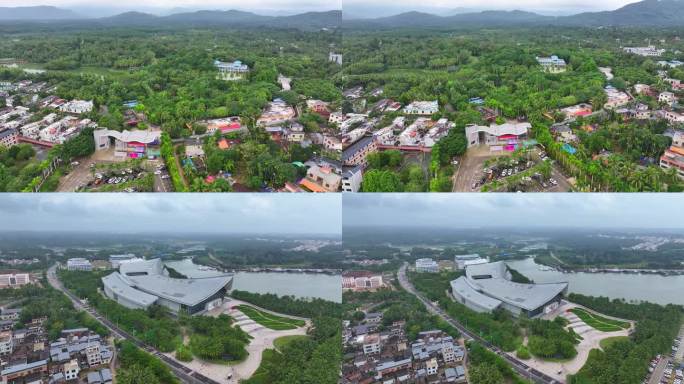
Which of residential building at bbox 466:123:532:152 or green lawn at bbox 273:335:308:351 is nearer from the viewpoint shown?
residential building at bbox 466:123:532:152

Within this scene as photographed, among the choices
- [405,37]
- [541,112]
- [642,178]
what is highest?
[405,37]

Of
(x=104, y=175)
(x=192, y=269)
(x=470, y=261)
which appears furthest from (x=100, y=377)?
(x=470, y=261)

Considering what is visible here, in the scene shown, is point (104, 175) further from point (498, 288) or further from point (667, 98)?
point (667, 98)

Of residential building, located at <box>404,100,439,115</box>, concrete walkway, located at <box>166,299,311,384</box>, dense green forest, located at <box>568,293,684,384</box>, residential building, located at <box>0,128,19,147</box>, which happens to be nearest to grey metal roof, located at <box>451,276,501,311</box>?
dense green forest, located at <box>568,293,684,384</box>

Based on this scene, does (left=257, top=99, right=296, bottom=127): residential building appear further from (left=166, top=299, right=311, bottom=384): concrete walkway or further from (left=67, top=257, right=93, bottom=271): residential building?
(left=67, top=257, right=93, bottom=271): residential building

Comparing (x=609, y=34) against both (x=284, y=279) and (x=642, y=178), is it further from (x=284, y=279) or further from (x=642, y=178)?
(x=284, y=279)

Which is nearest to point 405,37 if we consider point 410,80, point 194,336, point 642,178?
point 410,80
